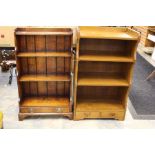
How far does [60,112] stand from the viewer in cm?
338

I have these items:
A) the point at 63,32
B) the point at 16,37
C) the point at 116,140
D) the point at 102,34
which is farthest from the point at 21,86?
the point at 116,140

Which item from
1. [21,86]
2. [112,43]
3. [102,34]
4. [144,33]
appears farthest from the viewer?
[144,33]

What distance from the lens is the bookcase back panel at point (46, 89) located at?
139 inches

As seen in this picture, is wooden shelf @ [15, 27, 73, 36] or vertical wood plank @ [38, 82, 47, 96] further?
vertical wood plank @ [38, 82, 47, 96]

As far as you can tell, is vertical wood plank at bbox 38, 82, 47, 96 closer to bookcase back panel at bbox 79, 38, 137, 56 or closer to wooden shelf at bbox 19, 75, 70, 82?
wooden shelf at bbox 19, 75, 70, 82

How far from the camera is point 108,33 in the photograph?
306 centimetres

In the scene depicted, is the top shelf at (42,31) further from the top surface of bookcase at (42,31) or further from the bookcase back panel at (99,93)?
the bookcase back panel at (99,93)

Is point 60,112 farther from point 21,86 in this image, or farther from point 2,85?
point 2,85

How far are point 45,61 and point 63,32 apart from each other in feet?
1.93

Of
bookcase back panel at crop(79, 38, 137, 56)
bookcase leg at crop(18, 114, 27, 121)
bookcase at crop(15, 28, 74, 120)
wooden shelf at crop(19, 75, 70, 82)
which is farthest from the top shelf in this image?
bookcase leg at crop(18, 114, 27, 121)

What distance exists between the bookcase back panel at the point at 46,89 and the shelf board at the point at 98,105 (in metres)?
0.32

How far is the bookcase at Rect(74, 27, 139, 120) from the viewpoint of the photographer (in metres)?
3.01

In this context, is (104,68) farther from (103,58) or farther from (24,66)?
(24,66)
